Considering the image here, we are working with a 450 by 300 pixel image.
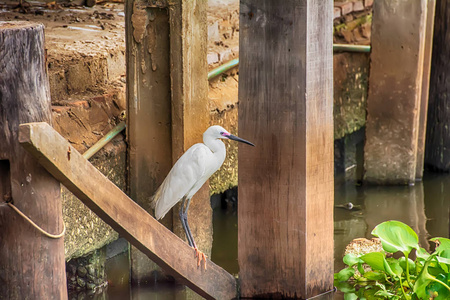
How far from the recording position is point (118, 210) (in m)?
2.80

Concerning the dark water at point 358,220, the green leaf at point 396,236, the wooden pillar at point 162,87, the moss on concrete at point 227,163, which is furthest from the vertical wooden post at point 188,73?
the green leaf at point 396,236

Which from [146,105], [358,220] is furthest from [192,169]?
[358,220]

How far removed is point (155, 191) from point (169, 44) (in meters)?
0.77

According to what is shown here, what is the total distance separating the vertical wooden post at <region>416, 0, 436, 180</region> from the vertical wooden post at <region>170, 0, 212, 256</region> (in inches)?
99.8

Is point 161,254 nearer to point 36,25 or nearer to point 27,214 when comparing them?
point 27,214

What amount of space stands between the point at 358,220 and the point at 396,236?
1.94 metres

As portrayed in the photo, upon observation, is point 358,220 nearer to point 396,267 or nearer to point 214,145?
point 396,267

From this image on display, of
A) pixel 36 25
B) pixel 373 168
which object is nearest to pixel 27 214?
pixel 36 25

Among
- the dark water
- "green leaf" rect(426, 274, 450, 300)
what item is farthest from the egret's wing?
"green leaf" rect(426, 274, 450, 300)

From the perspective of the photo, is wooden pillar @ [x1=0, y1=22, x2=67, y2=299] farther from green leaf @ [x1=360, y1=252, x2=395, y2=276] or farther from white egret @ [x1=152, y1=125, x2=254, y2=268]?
green leaf @ [x1=360, y1=252, x2=395, y2=276]

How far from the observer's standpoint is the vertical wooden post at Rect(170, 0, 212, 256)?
3.77 m

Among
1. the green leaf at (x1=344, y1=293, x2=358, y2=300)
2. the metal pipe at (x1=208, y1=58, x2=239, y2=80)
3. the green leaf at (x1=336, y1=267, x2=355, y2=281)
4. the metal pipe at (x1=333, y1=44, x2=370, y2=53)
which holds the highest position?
the metal pipe at (x1=208, y1=58, x2=239, y2=80)

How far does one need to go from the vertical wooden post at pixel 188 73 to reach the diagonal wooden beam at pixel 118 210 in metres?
0.69

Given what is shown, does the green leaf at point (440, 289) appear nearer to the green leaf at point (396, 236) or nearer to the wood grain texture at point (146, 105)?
the green leaf at point (396, 236)
